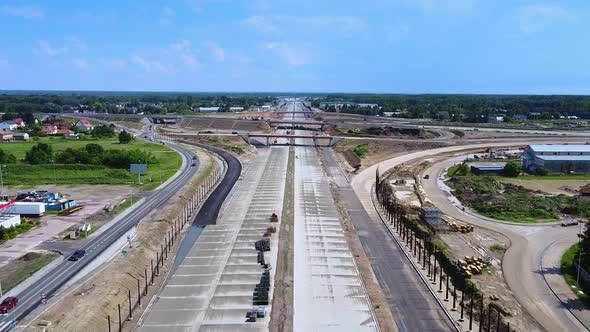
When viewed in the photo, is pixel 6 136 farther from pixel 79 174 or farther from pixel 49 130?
pixel 79 174

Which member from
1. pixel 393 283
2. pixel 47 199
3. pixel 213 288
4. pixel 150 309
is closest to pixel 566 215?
pixel 393 283

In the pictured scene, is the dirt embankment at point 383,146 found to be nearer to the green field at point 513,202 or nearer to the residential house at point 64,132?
the green field at point 513,202

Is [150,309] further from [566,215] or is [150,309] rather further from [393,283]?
[566,215]

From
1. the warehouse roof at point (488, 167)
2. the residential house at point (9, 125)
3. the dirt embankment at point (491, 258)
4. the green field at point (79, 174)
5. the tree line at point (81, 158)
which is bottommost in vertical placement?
the dirt embankment at point (491, 258)

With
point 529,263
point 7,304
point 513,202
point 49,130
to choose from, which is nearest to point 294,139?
point 49,130

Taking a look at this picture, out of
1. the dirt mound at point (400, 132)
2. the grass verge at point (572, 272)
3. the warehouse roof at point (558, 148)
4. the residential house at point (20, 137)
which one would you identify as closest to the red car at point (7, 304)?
the grass verge at point (572, 272)

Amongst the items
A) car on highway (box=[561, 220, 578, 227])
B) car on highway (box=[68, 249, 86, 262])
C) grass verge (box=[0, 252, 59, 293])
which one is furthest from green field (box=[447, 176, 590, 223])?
grass verge (box=[0, 252, 59, 293])
